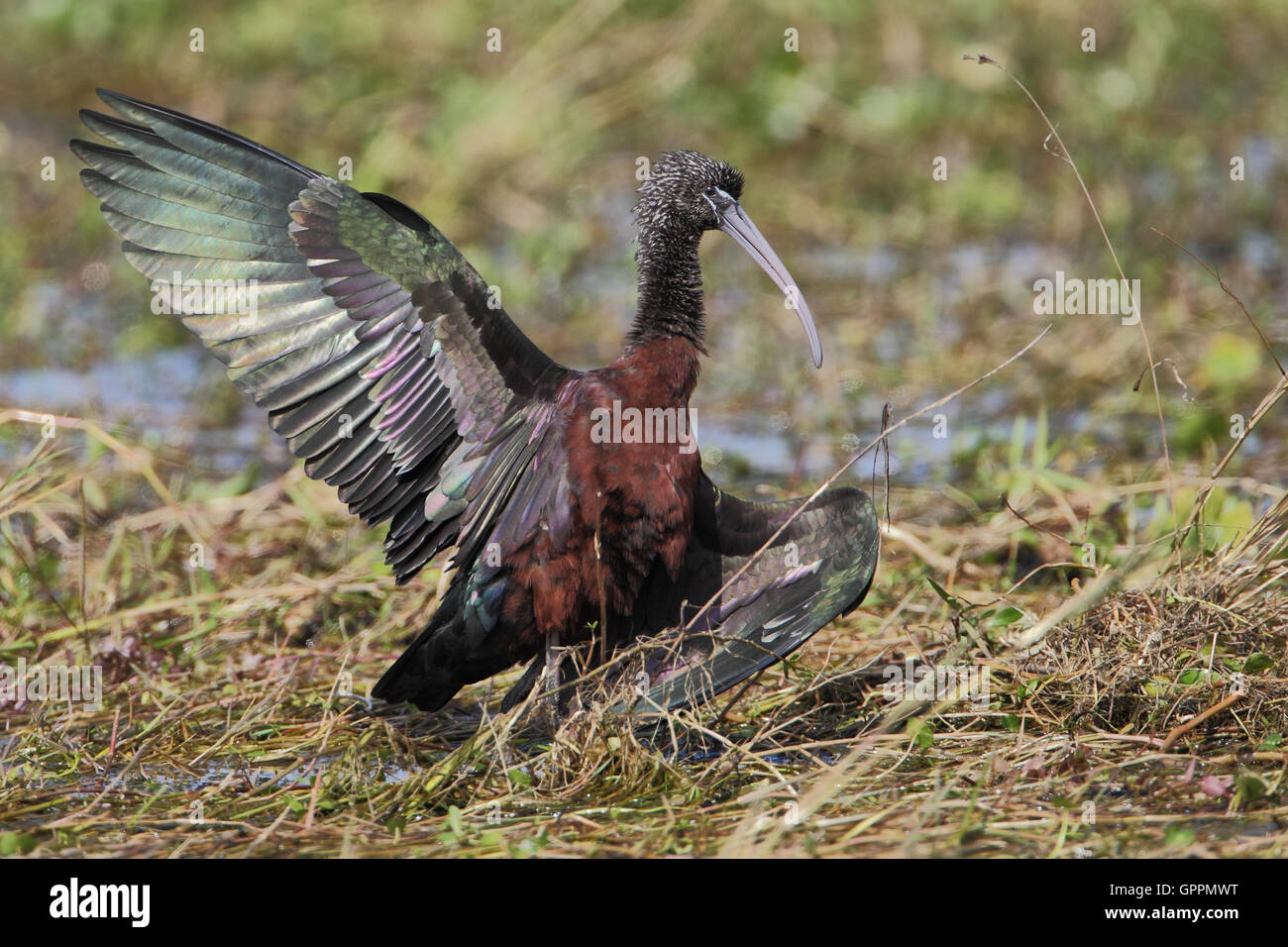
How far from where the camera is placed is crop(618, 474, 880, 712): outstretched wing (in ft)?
16.0

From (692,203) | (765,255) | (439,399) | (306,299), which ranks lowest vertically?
(439,399)

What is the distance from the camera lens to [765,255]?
5504 mm

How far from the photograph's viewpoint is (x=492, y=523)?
16.3 feet

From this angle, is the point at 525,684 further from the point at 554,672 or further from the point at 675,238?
the point at 675,238

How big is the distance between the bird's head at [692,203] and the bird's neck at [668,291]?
0.9 inches

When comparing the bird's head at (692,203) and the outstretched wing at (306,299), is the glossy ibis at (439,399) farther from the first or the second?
the bird's head at (692,203)

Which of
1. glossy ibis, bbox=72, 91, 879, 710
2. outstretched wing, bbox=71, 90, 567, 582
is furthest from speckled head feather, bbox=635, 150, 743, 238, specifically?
outstretched wing, bbox=71, 90, 567, 582

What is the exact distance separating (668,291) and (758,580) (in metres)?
0.97

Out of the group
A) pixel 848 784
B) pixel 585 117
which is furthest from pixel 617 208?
pixel 848 784

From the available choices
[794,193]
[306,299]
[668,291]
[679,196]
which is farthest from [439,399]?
[794,193]

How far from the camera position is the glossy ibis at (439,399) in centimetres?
479

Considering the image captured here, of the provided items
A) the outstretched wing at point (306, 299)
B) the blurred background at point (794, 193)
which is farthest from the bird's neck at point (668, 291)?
the blurred background at point (794, 193)

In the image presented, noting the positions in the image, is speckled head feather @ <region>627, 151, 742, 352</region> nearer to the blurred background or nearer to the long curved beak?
the long curved beak

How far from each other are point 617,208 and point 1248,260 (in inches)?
169
